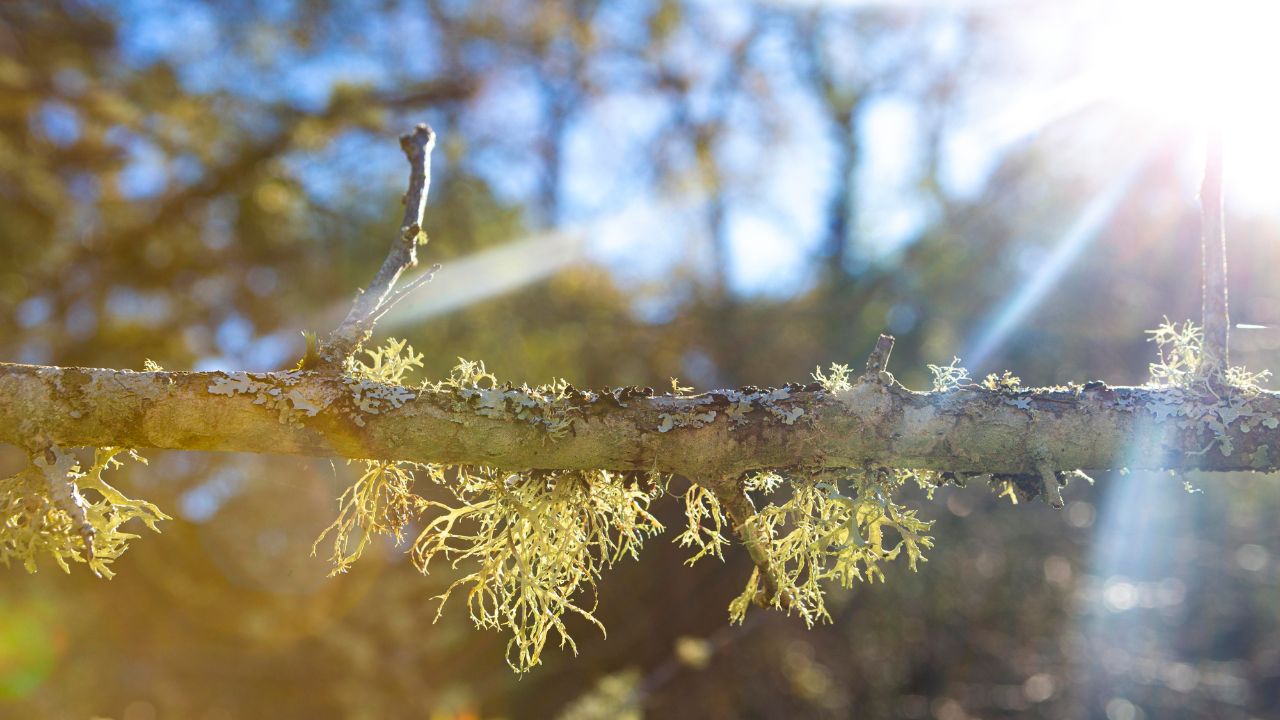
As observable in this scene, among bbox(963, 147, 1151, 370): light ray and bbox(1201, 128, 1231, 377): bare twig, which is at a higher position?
bbox(963, 147, 1151, 370): light ray

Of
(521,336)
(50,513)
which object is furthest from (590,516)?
(521,336)

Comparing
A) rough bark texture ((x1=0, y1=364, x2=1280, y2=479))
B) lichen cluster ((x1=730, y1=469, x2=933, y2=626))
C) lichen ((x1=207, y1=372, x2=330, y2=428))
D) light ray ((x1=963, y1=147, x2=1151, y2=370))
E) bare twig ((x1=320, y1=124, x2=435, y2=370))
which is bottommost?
lichen cluster ((x1=730, y1=469, x2=933, y2=626))

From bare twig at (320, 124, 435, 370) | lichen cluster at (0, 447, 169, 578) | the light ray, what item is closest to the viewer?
lichen cluster at (0, 447, 169, 578)

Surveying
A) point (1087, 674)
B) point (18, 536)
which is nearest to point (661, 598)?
point (1087, 674)

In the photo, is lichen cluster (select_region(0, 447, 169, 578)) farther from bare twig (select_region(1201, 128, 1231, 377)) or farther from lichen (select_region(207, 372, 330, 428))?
bare twig (select_region(1201, 128, 1231, 377))

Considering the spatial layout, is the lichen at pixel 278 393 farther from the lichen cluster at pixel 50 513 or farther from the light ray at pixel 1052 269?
the light ray at pixel 1052 269

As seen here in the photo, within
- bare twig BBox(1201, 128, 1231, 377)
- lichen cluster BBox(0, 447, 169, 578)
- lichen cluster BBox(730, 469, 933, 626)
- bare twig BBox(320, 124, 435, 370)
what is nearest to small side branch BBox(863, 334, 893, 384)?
lichen cluster BBox(730, 469, 933, 626)
